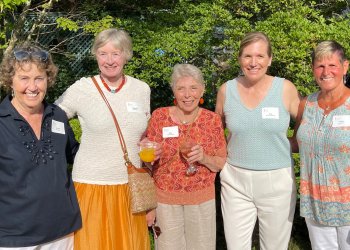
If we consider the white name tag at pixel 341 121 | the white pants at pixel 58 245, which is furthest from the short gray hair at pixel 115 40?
the white name tag at pixel 341 121

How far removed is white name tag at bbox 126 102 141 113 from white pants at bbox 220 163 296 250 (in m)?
0.93

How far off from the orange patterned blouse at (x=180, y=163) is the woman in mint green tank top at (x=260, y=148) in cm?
20

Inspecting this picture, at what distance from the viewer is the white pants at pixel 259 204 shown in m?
3.78

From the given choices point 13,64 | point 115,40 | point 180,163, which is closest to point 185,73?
point 115,40

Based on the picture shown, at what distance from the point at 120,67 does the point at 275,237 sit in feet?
6.31

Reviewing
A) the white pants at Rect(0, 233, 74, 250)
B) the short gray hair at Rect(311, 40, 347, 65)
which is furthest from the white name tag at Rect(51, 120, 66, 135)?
the short gray hair at Rect(311, 40, 347, 65)

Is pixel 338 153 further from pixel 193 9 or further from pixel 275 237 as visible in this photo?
pixel 193 9

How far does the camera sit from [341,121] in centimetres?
333

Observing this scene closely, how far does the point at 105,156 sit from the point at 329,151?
1687 mm

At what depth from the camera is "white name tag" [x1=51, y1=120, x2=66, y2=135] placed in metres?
3.24

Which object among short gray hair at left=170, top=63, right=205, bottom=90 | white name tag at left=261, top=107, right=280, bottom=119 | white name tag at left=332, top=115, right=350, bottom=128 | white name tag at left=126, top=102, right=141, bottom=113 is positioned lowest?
white name tag at left=332, top=115, right=350, bottom=128

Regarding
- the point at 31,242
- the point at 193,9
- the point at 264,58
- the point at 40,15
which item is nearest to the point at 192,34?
the point at 193,9

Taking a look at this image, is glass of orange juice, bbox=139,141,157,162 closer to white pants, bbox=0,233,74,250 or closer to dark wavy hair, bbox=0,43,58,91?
white pants, bbox=0,233,74,250

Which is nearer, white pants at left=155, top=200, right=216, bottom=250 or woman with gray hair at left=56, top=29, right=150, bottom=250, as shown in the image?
woman with gray hair at left=56, top=29, right=150, bottom=250
